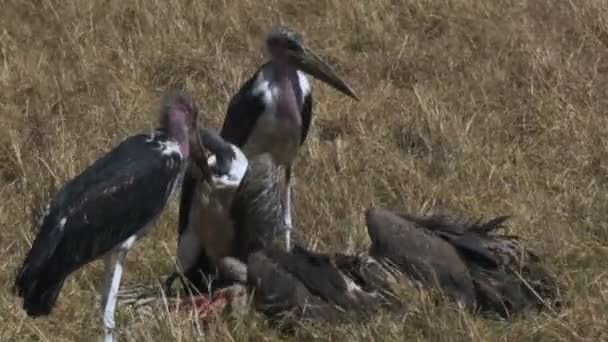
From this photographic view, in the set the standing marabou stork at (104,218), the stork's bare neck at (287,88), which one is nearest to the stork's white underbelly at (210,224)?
the stork's bare neck at (287,88)

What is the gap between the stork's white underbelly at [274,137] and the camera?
224 inches

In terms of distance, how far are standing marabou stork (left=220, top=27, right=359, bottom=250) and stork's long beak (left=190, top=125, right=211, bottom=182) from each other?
618 millimetres

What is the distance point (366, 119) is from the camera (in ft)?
20.7

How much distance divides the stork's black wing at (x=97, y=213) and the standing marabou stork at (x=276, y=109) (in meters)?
1.22

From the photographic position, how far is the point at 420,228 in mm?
4715

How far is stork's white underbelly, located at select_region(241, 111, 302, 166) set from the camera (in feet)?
18.6

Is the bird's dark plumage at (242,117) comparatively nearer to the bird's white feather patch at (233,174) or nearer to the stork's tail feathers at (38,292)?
the bird's white feather patch at (233,174)

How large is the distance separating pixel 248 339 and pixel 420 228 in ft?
2.27

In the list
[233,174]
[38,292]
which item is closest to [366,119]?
[233,174]

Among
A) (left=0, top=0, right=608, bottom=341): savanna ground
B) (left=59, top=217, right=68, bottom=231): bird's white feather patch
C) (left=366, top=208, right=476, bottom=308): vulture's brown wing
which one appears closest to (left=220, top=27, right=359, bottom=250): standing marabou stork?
(left=0, top=0, right=608, bottom=341): savanna ground

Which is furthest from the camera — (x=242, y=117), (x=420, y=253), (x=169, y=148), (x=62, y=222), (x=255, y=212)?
(x=242, y=117)

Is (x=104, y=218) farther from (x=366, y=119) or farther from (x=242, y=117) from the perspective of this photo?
(x=366, y=119)

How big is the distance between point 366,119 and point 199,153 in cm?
156

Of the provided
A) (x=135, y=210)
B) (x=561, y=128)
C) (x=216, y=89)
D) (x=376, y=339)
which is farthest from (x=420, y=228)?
(x=216, y=89)
